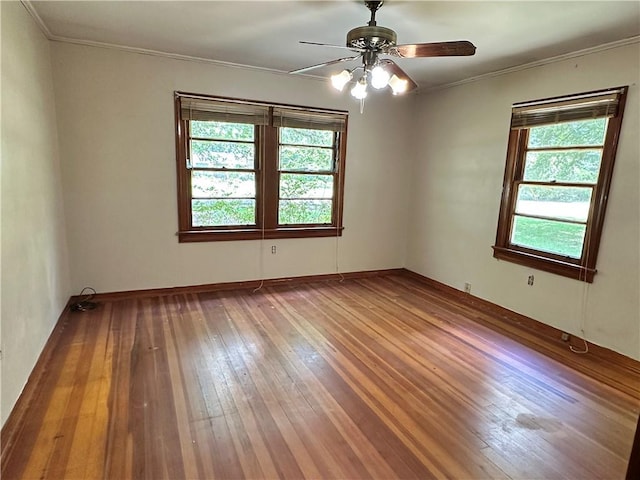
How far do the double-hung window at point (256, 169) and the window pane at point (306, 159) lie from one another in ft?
0.04

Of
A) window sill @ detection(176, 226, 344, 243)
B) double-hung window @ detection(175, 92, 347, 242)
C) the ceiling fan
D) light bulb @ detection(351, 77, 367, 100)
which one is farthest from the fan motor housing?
window sill @ detection(176, 226, 344, 243)

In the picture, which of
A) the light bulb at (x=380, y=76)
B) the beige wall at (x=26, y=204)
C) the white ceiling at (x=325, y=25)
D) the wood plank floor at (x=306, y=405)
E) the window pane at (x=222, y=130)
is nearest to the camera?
the wood plank floor at (x=306, y=405)

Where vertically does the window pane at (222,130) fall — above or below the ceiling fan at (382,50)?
below

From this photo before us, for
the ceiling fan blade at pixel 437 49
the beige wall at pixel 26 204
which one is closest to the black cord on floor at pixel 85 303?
the beige wall at pixel 26 204

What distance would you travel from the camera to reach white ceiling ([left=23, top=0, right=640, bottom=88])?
8.39ft

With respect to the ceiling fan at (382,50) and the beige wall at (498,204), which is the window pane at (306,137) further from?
the ceiling fan at (382,50)

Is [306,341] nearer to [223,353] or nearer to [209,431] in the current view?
[223,353]

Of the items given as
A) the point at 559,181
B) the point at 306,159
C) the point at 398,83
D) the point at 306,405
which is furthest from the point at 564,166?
the point at 306,405

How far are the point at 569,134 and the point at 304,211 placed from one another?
2.94 m

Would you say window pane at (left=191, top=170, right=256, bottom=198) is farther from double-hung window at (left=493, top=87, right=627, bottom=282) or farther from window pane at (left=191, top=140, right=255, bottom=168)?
double-hung window at (left=493, top=87, right=627, bottom=282)

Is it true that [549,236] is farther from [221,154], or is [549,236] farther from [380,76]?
[221,154]

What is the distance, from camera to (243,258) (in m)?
4.61

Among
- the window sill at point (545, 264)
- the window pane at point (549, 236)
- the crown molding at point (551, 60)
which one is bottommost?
the window sill at point (545, 264)

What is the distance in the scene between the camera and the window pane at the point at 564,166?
3.24 meters
